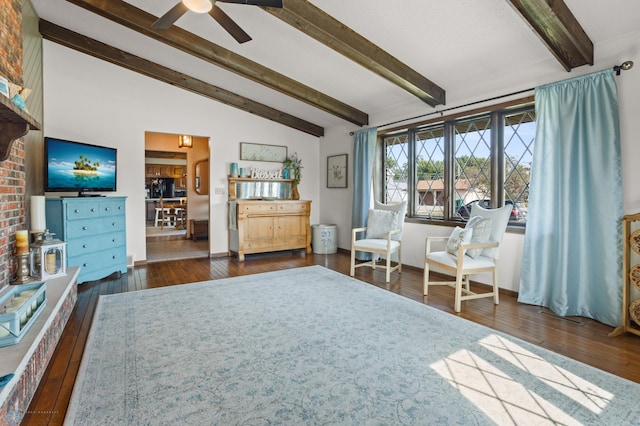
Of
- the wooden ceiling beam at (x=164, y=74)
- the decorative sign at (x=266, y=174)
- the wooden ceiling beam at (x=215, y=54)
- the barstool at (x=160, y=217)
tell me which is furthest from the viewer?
the barstool at (x=160, y=217)

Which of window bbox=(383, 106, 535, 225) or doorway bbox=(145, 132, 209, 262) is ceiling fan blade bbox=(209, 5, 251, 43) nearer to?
window bbox=(383, 106, 535, 225)

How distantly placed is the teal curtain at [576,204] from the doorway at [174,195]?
4901mm

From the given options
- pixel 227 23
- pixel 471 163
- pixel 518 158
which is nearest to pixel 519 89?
pixel 518 158

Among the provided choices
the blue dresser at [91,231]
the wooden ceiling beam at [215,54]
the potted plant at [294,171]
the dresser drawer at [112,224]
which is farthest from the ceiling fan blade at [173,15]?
the potted plant at [294,171]

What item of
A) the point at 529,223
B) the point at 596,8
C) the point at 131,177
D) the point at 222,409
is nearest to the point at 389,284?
the point at 529,223

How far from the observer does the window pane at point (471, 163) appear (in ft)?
13.0

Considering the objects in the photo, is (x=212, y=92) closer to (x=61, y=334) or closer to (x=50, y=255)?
(x=50, y=255)

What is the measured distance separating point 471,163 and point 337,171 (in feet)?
8.58

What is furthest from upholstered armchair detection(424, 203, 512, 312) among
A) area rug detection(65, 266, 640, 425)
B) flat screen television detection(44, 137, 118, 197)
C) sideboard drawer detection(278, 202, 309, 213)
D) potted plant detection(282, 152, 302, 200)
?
flat screen television detection(44, 137, 118, 197)

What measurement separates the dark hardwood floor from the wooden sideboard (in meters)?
0.54

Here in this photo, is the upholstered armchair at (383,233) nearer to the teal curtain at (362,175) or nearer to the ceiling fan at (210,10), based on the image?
the teal curtain at (362,175)

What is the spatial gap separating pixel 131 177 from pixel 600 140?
5589mm

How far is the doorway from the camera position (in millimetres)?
6410

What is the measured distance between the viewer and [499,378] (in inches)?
77.9
